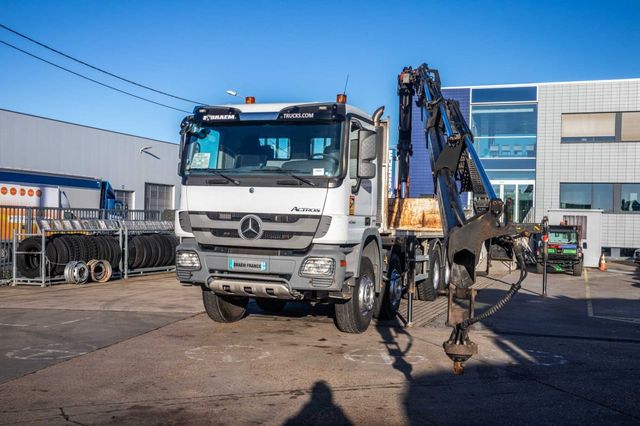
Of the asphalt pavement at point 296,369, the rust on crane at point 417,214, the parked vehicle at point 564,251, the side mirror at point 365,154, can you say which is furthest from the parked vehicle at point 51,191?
the parked vehicle at point 564,251

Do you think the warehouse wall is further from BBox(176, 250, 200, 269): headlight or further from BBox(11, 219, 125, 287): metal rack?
BBox(176, 250, 200, 269): headlight

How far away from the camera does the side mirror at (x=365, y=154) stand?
8938mm

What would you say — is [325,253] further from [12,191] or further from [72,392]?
[12,191]

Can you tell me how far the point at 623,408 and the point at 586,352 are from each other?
293 cm

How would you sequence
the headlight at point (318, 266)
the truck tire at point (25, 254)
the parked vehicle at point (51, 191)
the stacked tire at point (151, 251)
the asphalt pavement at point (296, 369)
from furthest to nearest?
the parked vehicle at point (51, 191), the stacked tire at point (151, 251), the truck tire at point (25, 254), the headlight at point (318, 266), the asphalt pavement at point (296, 369)

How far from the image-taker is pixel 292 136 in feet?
29.4

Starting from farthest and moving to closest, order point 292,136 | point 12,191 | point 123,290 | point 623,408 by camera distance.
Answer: point 12,191, point 123,290, point 292,136, point 623,408

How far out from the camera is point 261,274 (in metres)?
8.81

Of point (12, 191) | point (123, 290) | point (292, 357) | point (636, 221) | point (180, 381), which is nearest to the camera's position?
point (180, 381)

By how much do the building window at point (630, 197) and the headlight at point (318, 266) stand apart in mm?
25063

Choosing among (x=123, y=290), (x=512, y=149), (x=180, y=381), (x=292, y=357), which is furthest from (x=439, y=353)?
(x=512, y=149)

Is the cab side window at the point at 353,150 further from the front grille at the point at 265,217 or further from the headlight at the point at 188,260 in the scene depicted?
the headlight at the point at 188,260

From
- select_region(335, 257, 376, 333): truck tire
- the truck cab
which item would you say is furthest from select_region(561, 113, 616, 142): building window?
the truck cab

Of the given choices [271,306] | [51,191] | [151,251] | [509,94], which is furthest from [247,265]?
[509,94]
